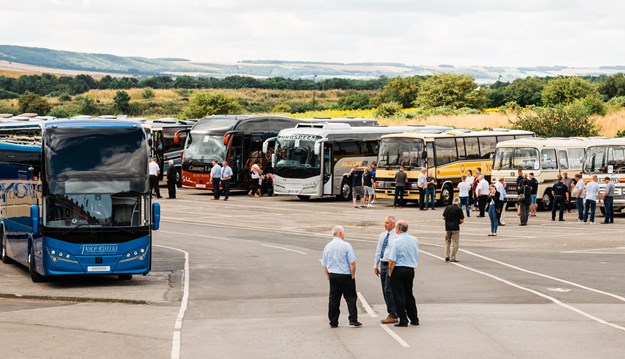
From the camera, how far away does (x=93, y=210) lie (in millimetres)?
24688

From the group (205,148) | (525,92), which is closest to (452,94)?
(525,92)

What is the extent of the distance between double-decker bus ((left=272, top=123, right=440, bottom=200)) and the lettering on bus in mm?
27712

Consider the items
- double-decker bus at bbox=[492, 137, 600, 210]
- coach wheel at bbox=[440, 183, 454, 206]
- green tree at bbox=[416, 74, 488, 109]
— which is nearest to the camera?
double-decker bus at bbox=[492, 137, 600, 210]

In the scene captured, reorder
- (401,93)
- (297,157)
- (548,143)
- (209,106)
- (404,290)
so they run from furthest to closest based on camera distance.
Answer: (401,93), (209,106), (297,157), (548,143), (404,290)

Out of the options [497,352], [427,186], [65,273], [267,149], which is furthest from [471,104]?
[497,352]

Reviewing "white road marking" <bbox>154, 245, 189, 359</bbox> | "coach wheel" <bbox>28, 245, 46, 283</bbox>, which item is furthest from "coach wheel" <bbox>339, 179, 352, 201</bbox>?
"coach wheel" <bbox>28, 245, 46, 283</bbox>

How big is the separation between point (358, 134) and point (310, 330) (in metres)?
35.7

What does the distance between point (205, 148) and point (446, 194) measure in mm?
12835

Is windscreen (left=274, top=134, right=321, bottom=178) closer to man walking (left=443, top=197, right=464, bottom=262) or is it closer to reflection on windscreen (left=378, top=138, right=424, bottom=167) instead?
reflection on windscreen (left=378, top=138, right=424, bottom=167)

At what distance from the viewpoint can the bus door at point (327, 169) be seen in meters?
52.2

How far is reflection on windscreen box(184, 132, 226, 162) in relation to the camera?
2201 inches

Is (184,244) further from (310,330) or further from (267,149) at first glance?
(267,149)

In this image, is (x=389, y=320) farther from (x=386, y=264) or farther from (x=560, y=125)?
(x=560, y=125)

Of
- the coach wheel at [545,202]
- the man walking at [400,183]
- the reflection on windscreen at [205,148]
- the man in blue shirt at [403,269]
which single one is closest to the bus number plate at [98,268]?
the man in blue shirt at [403,269]
